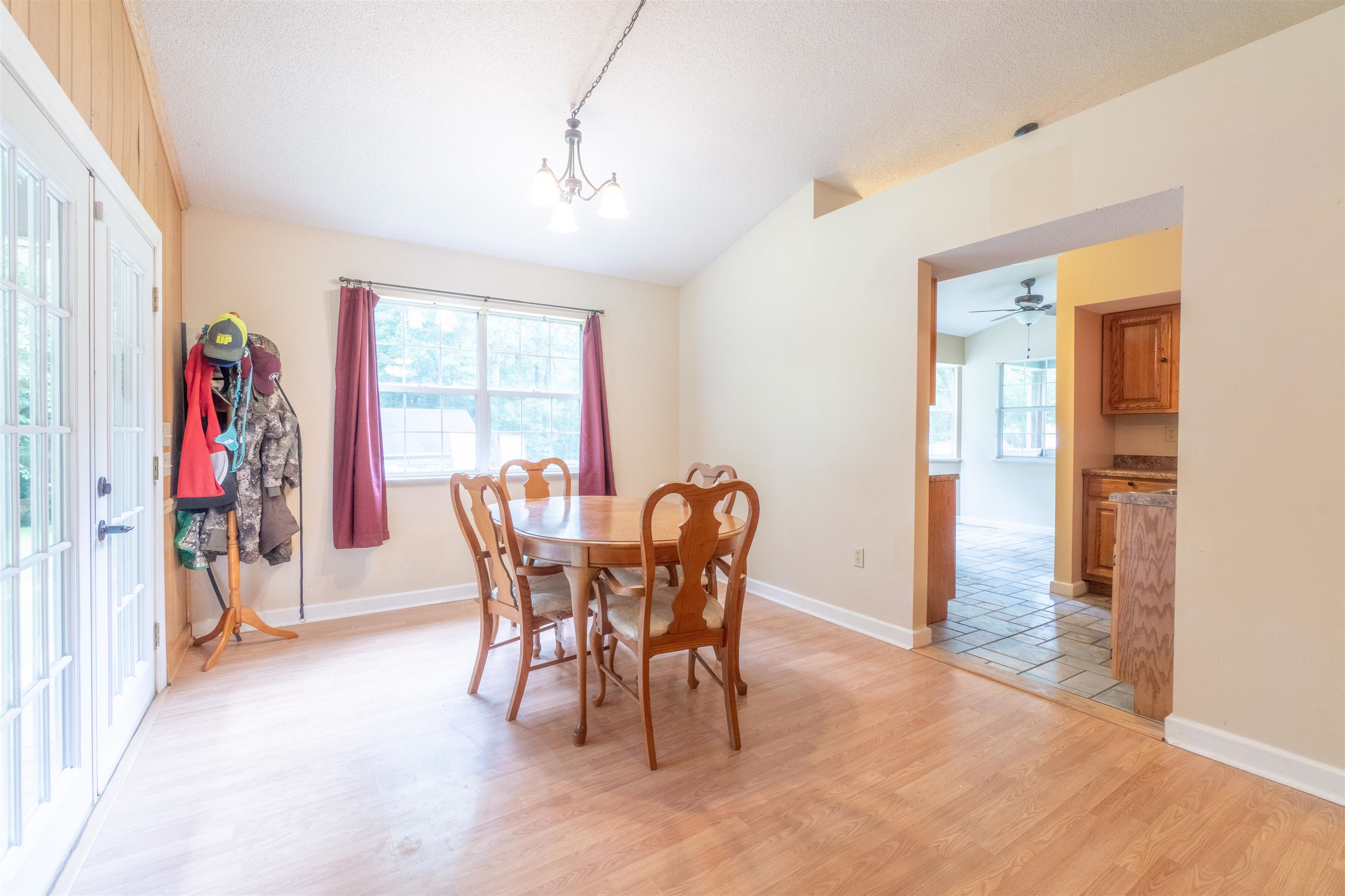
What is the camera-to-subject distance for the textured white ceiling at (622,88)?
7.28ft

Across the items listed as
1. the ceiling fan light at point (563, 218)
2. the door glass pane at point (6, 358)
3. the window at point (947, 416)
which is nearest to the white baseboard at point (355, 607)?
the door glass pane at point (6, 358)

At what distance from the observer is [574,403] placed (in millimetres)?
4465

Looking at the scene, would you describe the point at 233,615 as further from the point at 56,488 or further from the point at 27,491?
the point at 27,491

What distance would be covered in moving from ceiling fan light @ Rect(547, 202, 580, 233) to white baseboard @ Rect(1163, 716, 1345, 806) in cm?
306

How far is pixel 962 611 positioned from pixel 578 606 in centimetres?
282

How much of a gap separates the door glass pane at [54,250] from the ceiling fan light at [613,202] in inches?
66.5

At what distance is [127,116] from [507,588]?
7.33ft

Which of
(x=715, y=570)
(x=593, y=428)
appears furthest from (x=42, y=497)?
(x=593, y=428)

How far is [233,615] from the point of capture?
118 inches

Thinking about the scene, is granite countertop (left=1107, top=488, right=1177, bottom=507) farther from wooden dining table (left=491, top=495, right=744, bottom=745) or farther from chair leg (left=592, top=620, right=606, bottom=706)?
chair leg (left=592, top=620, right=606, bottom=706)

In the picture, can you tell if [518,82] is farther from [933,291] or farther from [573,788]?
[573,788]

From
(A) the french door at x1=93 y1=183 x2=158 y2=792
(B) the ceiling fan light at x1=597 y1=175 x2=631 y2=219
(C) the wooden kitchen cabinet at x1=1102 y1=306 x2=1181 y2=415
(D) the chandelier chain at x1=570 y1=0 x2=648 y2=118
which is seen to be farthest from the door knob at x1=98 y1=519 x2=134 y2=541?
(C) the wooden kitchen cabinet at x1=1102 y1=306 x2=1181 y2=415

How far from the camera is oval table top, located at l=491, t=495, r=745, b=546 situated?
6.87 feet

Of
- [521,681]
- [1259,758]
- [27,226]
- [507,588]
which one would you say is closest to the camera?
[27,226]
